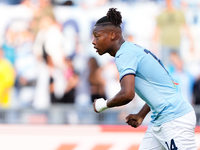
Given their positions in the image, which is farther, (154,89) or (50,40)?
(50,40)

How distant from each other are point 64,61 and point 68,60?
0.09 m

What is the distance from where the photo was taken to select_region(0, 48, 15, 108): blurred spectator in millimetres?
8906

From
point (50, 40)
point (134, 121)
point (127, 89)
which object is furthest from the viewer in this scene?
point (50, 40)

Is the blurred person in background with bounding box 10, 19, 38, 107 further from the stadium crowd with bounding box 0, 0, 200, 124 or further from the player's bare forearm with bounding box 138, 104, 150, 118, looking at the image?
the player's bare forearm with bounding box 138, 104, 150, 118

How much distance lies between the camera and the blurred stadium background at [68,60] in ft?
28.6


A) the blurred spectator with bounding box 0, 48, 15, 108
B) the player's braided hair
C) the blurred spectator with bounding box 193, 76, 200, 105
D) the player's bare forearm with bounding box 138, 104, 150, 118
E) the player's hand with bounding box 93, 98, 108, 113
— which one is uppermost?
the player's braided hair

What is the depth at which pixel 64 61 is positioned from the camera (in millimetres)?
9047

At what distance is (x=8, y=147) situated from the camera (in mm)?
5488

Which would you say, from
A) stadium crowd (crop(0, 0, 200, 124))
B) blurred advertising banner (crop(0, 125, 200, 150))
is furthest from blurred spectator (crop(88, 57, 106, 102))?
blurred advertising banner (crop(0, 125, 200, 150))

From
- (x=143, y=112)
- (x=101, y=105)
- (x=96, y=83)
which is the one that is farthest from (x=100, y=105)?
(x=96, y=83)

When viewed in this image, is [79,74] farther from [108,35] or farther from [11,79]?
[108,35]

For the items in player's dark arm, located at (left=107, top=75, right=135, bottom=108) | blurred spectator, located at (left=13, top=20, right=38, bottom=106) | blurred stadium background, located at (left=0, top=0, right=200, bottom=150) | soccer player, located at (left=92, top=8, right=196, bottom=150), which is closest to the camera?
player's dark arm, located at (left=107, top=75, right=135, bottom=108)

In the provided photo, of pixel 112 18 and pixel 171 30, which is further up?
pixel 112 18

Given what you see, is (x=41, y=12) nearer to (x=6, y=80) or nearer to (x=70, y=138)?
(x=6, y=80)
